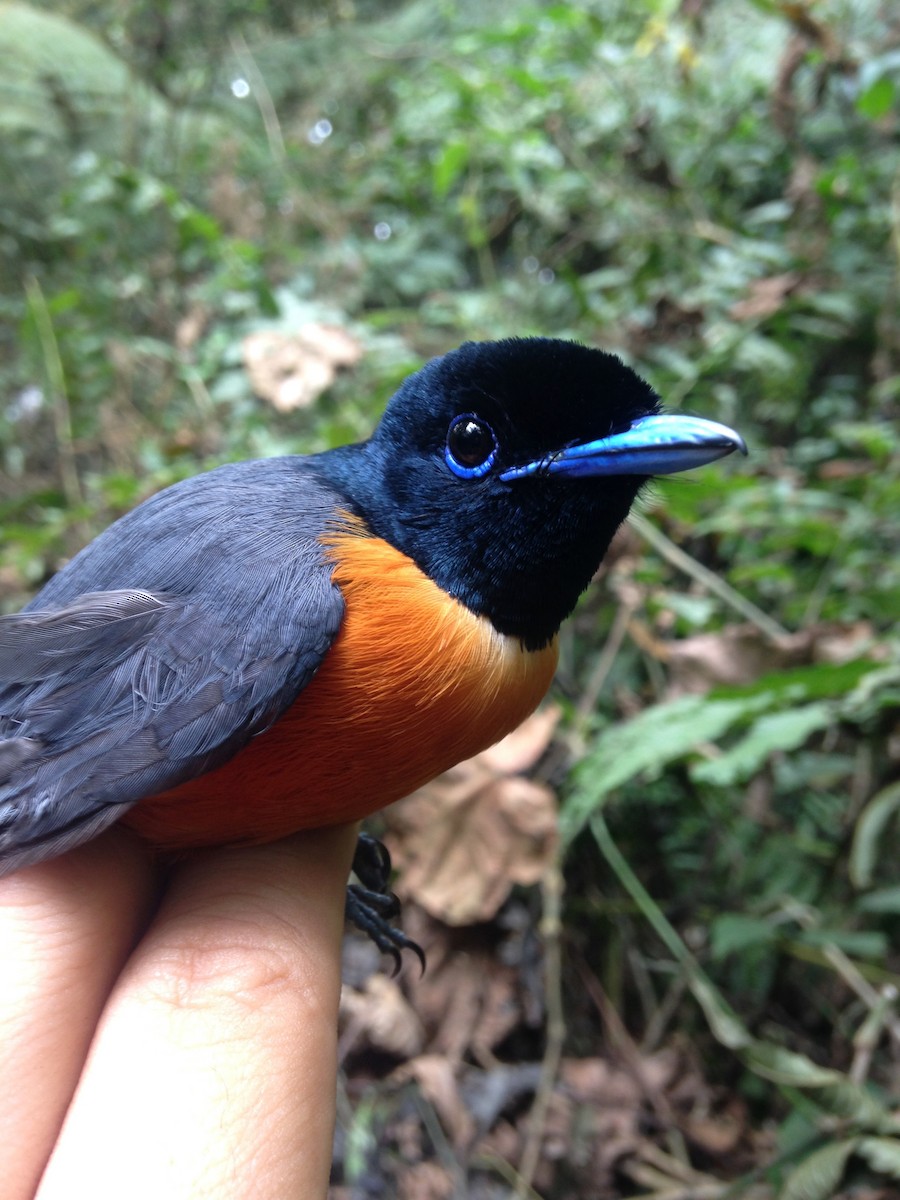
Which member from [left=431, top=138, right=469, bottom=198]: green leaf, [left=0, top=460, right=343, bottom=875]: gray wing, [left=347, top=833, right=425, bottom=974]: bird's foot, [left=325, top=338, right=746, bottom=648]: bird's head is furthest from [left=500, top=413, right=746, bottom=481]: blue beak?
[left=431, top=138, right=469, bottom=198]: green leaf

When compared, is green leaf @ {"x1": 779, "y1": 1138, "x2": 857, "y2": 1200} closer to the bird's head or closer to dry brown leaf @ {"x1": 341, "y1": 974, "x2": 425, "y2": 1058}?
dry brown leaf @ {"x1": 341, "y1": 974, "x2": 425, "y2": 1058}

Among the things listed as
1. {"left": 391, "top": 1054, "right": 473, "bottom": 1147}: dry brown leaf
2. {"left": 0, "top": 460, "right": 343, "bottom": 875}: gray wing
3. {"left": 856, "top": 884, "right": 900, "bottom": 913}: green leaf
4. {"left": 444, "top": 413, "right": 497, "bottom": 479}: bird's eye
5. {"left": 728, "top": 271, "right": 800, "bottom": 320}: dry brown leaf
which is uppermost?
{"left": 728, "top": 271, "right": 800, "bottom": 320}: dry brown leaf

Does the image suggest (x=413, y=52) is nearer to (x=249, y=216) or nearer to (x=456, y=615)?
(x=249, y=216)

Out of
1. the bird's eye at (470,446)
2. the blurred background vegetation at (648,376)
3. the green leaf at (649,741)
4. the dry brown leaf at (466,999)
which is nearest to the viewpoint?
the bird's eye at (470,446)

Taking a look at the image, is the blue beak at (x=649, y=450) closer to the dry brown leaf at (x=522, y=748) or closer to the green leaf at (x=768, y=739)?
the green leaf at (x=768, y=739)

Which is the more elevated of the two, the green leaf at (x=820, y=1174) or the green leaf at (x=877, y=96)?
the green leaf at (x=877, y=96)

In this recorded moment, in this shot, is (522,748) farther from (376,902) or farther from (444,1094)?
(444,1094)

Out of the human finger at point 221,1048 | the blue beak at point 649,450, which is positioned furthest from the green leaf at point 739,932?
the blue beak at point 649,450
